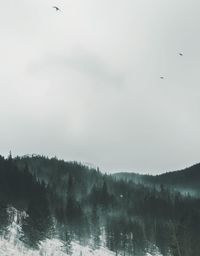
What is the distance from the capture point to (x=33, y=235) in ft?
360

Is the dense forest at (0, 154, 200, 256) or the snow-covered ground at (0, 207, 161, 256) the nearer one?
the snow-covered ground at (0, 207, 161, 256)

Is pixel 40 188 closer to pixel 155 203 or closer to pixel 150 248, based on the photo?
pixel 150 248

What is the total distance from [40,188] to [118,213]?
51843 millimetres

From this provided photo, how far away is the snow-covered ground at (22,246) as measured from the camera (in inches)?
3815

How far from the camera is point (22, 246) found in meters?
102

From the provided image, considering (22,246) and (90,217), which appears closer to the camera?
(22,246)

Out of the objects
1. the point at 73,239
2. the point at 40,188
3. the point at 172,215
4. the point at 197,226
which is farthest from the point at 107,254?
the point at 172,215

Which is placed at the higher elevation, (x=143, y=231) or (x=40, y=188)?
(x=40, y=188)

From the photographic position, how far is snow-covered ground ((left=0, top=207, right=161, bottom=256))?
96.9 m

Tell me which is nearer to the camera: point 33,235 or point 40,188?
point 33,235

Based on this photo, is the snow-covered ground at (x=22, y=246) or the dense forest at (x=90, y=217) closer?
the snow-covered ground at (x=22, y=246)

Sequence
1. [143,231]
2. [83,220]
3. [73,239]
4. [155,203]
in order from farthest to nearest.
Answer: [155,203]
[143,231]
[83,220]
[73,239]

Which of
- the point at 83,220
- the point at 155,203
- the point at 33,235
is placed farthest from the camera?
the point at 155,203

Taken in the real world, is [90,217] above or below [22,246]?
above
